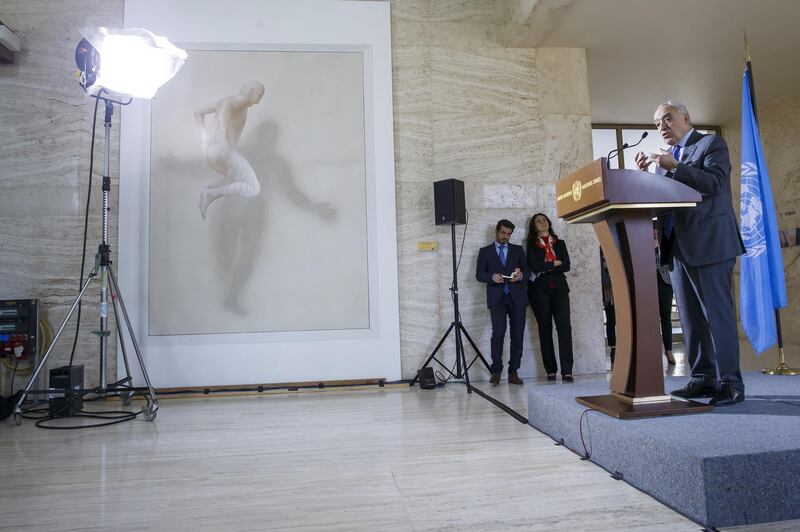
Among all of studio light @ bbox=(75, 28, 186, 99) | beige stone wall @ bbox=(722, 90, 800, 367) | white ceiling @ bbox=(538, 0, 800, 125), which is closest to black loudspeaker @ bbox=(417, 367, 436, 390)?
studio light @ bbox=(75, 28, 186, 99)

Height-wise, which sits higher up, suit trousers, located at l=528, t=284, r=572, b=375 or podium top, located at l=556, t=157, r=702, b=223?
podium top, located at l=556, t=157, r=702, b=223

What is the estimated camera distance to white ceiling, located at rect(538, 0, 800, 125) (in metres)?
4.86

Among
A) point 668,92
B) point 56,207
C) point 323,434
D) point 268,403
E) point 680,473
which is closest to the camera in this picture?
point 680,473

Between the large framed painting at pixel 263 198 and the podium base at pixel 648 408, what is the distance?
278cm

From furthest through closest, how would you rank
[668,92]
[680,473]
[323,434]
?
[668,92] → [323,434] → [680,473]

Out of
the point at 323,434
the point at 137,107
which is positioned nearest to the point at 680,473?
the point at 323,434

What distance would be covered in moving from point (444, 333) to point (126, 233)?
293cm

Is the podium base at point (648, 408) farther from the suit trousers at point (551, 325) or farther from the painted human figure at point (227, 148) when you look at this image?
the painted human figure at point (227, 148)

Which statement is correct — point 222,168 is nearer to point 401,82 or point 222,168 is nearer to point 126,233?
point 126,233

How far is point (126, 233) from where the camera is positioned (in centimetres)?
461

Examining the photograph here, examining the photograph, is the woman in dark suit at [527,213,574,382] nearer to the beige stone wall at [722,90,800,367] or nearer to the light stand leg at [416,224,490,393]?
the light stand leg at [416,224,490,393]

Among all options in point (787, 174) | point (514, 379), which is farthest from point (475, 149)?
point (787, 174)

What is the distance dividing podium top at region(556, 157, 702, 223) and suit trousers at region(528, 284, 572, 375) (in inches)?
105

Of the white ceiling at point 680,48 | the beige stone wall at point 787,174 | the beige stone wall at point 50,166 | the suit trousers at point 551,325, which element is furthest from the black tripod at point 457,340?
the beige stone wall at point 787,174
